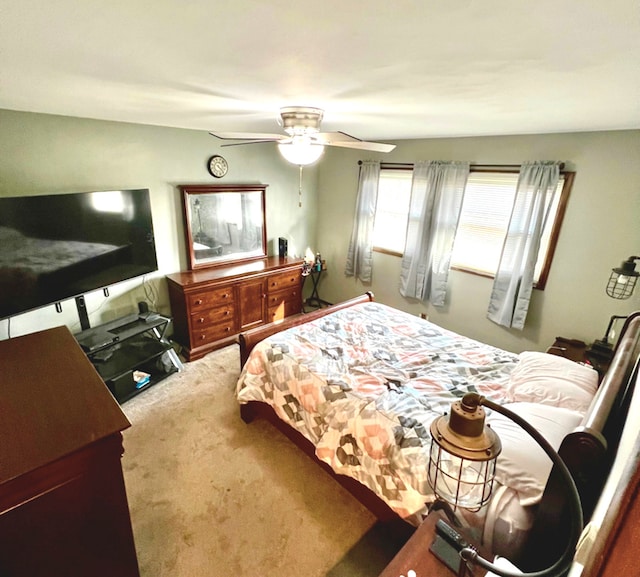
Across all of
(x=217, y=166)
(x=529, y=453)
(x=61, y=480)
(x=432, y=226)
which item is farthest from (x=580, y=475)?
(x=217, y=166)

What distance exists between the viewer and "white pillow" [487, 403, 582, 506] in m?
1.25

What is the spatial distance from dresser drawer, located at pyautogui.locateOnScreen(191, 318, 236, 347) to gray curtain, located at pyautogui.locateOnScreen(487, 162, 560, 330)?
9.13 feet

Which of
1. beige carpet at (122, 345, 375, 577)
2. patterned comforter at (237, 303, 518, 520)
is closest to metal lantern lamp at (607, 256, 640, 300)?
patterned comforter at (237, 303, 518, 520)

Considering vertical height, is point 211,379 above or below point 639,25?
below

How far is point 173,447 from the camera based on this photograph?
2365 mm

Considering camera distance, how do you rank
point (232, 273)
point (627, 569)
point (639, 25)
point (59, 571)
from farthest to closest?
point (232, 273) < point (59, 571) < point (639, 25) < point (627, 569)

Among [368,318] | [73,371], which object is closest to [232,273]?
[368,318]

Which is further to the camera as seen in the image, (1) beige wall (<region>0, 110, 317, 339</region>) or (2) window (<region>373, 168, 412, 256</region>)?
(2) window (<region>373, 168, 412, 256</region>)

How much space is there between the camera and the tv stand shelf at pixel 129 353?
2629 mm

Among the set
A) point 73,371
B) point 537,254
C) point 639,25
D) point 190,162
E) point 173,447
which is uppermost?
point 639,25

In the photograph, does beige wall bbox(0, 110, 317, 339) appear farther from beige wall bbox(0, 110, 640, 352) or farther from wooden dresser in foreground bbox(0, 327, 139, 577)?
wooden dresser in foreground bbox(0, 327, 139, 577)

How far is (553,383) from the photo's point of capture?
69.6 inches

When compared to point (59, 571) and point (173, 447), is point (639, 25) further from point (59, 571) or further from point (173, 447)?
point (173, 447)

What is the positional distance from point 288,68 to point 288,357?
172 centimetres
